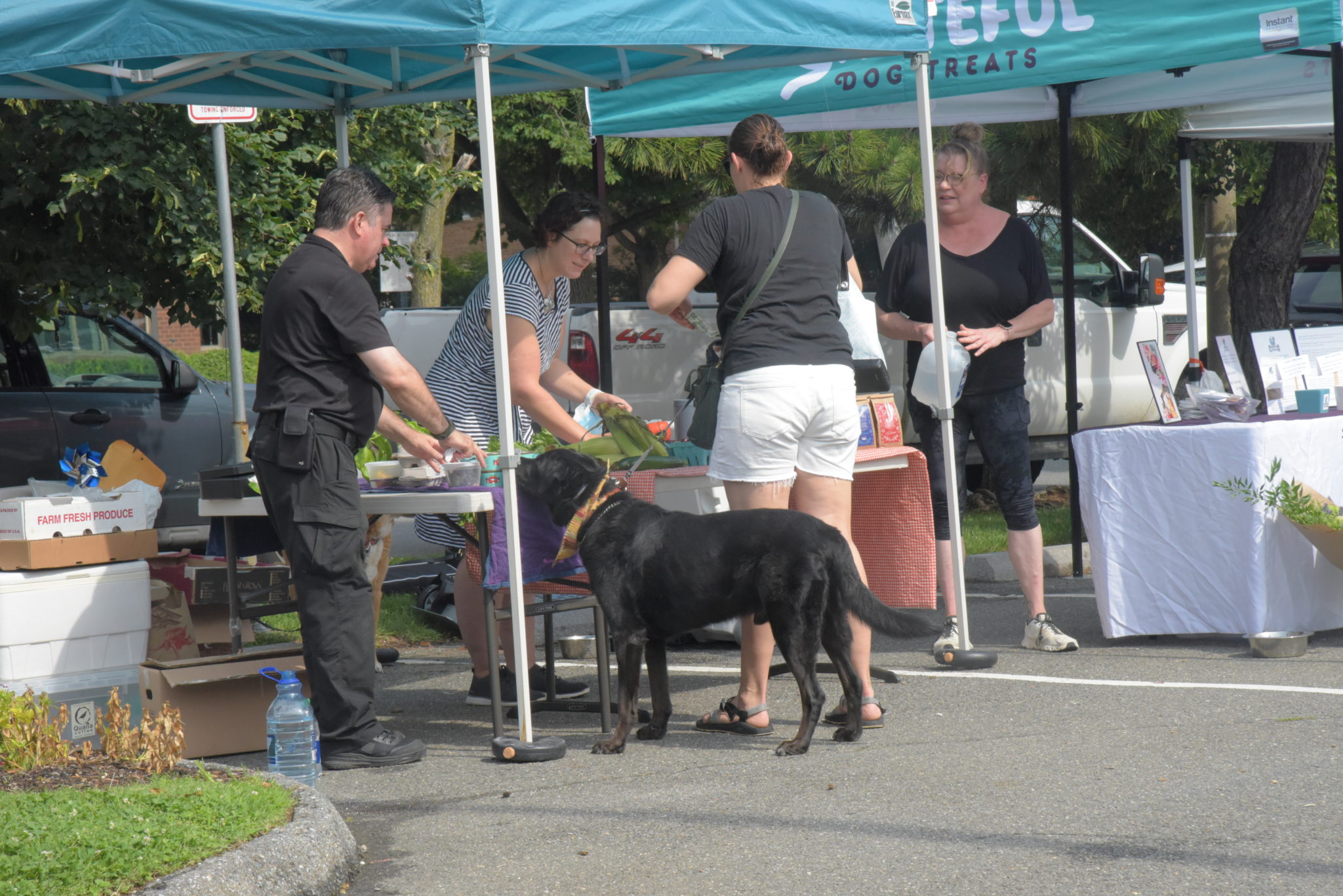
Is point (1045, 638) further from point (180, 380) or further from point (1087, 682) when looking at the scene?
point (180, 380)

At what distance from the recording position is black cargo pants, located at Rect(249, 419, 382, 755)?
4387 mm

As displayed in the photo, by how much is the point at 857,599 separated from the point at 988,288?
199 centimetres

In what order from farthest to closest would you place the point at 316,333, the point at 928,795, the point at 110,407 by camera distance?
the point at 110,407 < the point at 316,333 < the point at 928,795

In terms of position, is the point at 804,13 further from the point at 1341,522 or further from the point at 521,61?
the point at 1341,522

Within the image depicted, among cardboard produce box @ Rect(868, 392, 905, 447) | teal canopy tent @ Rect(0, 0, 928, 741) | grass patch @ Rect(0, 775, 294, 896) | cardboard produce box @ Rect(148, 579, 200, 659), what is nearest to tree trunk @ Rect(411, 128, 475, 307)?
teal canopy tent @ Rect(0, 0, 928, 741)

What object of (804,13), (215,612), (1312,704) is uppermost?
(804,13)

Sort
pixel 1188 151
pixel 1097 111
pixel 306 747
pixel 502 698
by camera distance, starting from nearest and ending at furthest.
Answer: pixel 306 747, pixel 502 698, pixel 1097 111, pixel 1188 151

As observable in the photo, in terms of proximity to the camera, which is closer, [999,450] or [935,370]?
[935,370]

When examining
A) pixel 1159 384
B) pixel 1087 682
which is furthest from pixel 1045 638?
pixel 1159 384

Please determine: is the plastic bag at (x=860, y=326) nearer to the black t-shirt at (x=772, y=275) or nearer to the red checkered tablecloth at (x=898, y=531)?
the red checkered tablecloth at (x=898, y=531)

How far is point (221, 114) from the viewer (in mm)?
6461

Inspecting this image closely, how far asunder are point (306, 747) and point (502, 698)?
3.88ft

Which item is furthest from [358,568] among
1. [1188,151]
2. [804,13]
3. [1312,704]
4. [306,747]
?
[1188,151]

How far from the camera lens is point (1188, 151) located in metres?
9.77
